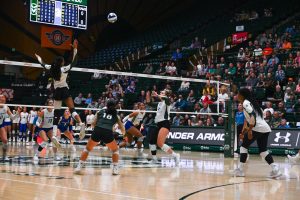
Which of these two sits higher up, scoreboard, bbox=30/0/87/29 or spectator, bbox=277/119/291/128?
scoreboard, bbox=30/0/87/29

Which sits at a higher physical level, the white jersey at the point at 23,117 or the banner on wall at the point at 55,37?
the banner on wall at the point at 55,37

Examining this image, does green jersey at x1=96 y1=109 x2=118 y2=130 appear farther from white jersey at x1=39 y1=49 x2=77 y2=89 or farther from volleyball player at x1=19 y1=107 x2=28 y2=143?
volleyball player at x1=19 y1=107 x2=28 y2=143

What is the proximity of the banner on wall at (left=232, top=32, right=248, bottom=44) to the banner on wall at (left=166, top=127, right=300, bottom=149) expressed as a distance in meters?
8.23

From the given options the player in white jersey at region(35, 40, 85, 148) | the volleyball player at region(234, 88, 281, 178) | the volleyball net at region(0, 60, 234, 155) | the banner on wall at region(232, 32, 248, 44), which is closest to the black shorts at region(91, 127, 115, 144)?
the player in white jersey at region(35, 40, 85, 148)

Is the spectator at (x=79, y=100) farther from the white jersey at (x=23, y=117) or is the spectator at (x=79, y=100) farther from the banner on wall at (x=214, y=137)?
the banner on wall at (x=214, y=137)

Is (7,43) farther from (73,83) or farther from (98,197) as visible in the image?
(98,197)

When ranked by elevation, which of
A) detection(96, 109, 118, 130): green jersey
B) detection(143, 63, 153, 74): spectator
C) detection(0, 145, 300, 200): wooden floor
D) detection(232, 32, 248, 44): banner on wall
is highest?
detection(232, 32, 248, 44): banner on wall

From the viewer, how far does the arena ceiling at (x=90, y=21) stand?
3197 centimetres

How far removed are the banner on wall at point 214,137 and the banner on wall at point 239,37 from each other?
27.0ft

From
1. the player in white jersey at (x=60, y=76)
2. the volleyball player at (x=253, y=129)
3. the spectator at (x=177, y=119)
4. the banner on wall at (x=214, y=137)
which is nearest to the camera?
the volleyball player at (x=253, y=129)

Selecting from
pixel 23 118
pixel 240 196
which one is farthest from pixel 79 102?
pixel 240 196

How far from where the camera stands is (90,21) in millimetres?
33125

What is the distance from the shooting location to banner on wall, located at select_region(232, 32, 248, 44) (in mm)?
25906

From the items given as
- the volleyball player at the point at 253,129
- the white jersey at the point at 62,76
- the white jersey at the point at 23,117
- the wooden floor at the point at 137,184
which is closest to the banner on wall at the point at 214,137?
the wooden floor at the point at 137,184
